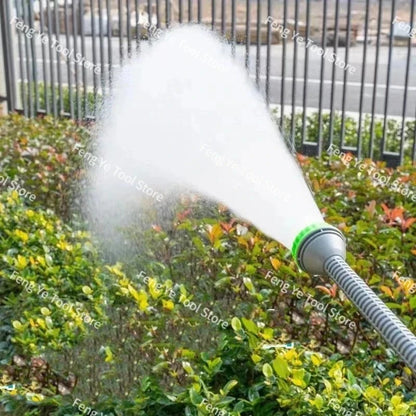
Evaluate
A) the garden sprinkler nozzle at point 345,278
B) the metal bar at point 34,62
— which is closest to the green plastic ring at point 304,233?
the garden sprinkler nozzle at point 345,278

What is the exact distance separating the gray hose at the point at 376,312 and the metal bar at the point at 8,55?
680 centimetres

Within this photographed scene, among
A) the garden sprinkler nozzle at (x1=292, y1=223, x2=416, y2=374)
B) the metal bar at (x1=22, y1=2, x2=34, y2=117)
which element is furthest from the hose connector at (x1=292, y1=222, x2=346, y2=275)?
the metal bar at (x1=22, y1=2, x2=34, y2=117)

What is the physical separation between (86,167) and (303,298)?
1494 millimetres

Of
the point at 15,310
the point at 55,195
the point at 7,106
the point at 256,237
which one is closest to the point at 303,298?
the point at 256,237

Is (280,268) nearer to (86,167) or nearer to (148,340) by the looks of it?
(148,340)

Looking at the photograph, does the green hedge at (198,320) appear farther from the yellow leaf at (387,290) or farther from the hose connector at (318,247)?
the hose connector at (318,247)

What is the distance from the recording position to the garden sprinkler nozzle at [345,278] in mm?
1690

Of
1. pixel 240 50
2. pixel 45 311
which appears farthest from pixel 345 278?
pixel 240 50

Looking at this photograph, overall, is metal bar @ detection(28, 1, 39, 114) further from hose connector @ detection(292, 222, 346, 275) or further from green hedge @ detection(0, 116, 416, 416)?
hose connector @ detection(292, 222, 346, 275)

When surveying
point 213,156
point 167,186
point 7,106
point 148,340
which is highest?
point 213,156

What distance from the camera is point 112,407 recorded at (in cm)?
265

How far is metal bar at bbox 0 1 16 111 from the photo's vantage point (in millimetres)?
8078

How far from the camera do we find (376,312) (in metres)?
1.76

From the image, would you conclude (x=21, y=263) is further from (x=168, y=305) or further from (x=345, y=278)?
(x=345, y=278)
